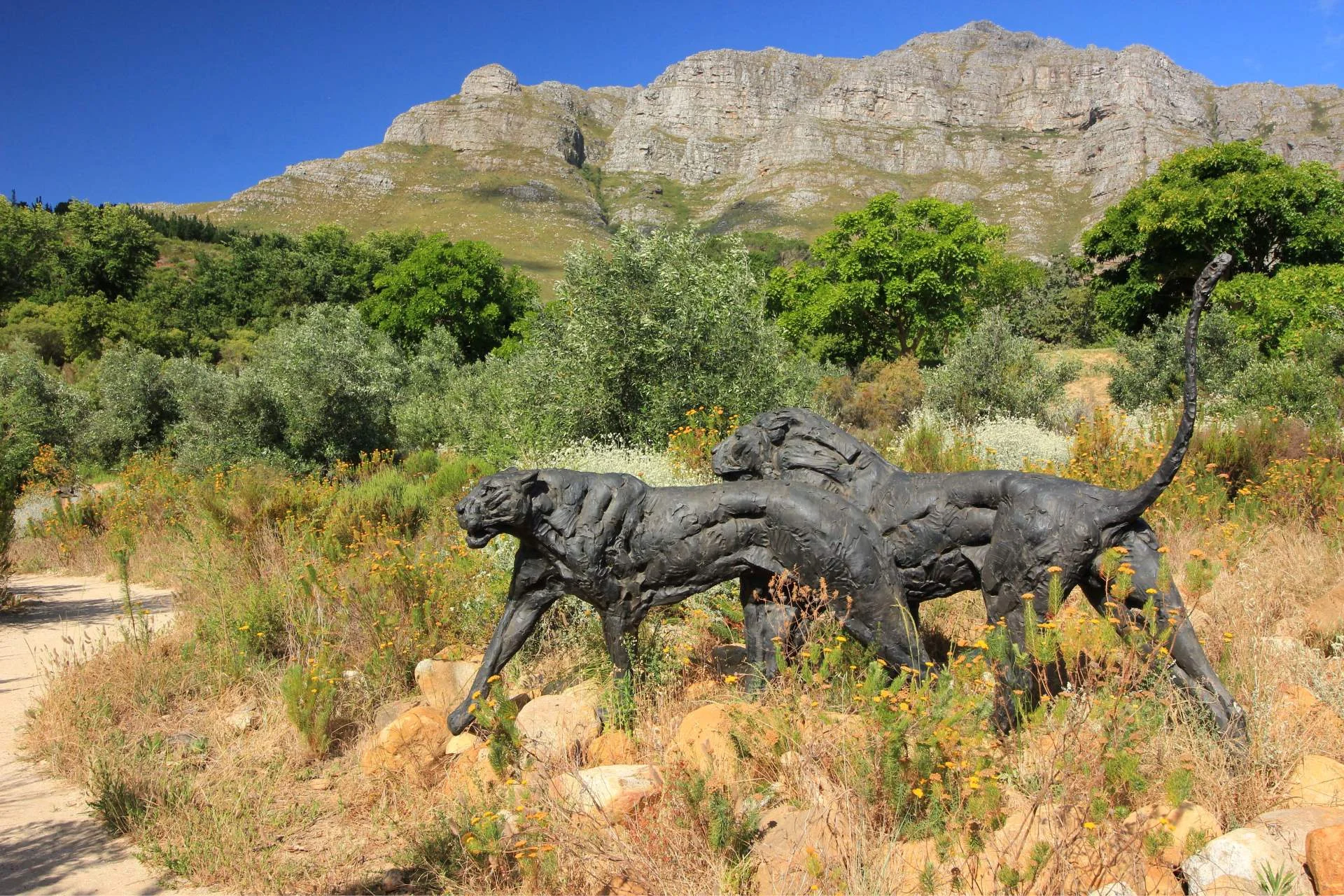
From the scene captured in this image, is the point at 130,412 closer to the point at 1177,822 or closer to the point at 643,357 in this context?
the point at 643,357

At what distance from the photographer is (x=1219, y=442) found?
360 inches

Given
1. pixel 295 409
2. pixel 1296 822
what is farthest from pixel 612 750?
pixel 295 409

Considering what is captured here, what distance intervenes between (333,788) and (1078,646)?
3955 mm

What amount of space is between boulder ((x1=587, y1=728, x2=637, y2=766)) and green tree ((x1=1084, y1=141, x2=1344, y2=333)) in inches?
1045

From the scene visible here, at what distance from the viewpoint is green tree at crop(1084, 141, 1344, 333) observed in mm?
24000

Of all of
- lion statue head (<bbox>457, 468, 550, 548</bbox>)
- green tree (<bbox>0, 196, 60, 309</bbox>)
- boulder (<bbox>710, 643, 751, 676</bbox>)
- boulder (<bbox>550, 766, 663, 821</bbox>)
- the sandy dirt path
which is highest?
green tree (<bbox>0, 196, 60, 309</bbox>)

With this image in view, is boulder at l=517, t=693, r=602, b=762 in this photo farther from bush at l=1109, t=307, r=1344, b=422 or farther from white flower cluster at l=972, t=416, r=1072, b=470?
bush at l=1109, t=307, r=1344, b=422

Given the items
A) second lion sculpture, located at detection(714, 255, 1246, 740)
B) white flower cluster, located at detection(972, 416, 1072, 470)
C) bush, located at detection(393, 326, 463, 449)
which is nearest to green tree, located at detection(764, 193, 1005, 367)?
bush, located at detection(393, 326, 463, 449)

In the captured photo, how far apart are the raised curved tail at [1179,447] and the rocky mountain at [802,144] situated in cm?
8033

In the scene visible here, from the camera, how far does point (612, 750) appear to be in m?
4.07

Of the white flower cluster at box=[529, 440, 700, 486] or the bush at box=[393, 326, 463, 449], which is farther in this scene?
the bush at box=[393, 326, 463, 449]

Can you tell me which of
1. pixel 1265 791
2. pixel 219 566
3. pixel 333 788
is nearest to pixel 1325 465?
pixel 1265 791

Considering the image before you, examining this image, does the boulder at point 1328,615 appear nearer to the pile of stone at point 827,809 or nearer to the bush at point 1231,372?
the pile of stone at point 827,809

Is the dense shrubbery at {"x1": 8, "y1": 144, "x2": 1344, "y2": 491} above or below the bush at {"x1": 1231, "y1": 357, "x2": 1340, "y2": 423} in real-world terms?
above
